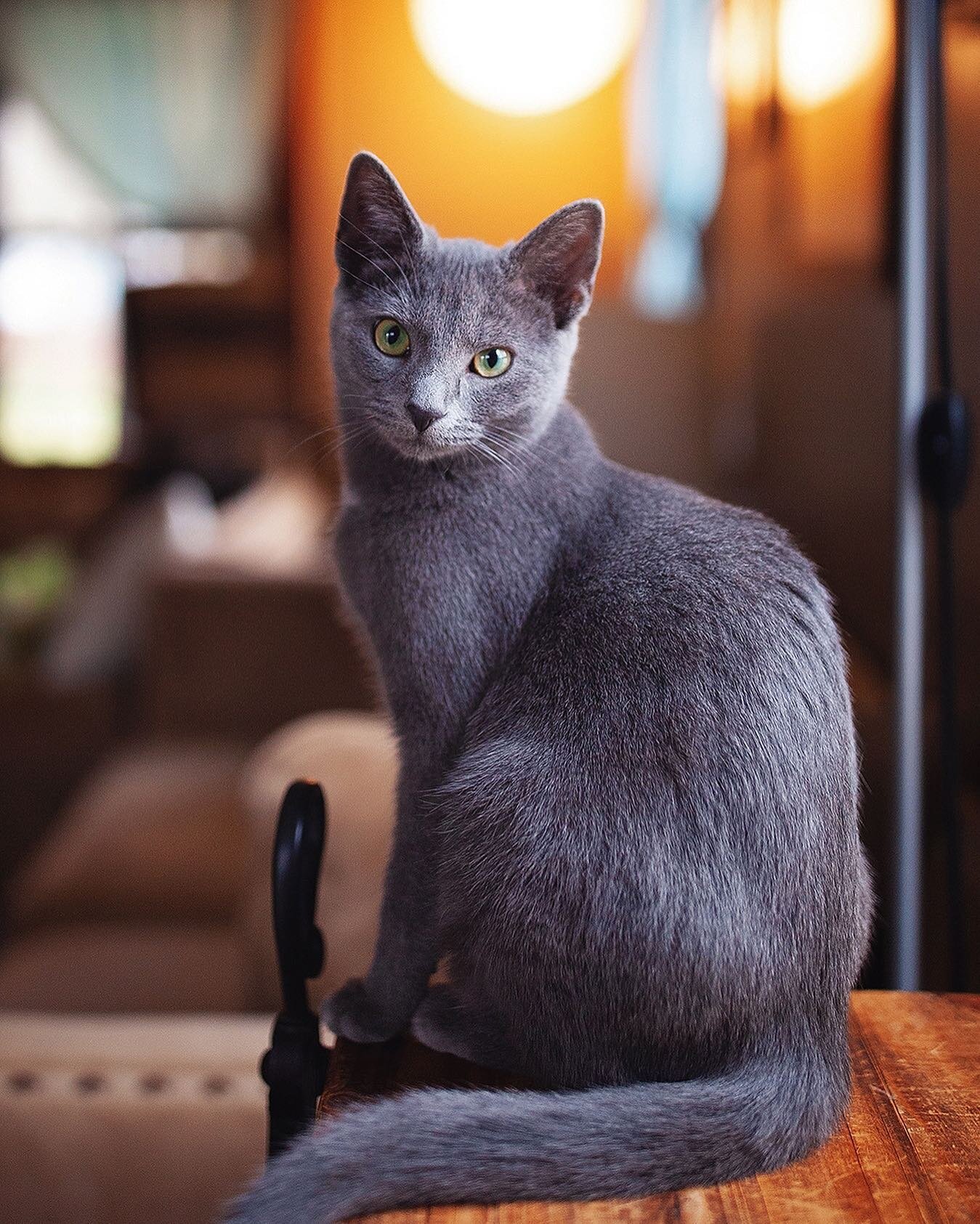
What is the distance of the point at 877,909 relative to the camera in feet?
4.04

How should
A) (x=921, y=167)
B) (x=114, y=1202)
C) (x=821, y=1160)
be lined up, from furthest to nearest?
1. (x=114, y=1202)
2. (x=921, y=167)
3. (x=821, y=1160)

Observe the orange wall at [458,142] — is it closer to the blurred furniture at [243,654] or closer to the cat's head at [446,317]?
the blurred furniture at [243,654]

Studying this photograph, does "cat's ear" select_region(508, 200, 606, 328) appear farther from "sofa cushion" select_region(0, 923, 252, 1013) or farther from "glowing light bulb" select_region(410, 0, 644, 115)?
"glowing light bulb" select_region(410, 0, 644, 115)

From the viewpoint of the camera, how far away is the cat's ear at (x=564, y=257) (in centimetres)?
69

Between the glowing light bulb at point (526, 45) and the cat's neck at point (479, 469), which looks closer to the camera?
the cat's neck at point (479, 469)

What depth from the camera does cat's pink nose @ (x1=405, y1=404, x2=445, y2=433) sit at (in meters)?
0.68

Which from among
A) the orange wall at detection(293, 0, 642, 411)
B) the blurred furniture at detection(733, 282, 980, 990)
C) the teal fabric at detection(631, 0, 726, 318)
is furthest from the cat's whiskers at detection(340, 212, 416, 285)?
the orange wall at detection(293, 0, 642, 411)

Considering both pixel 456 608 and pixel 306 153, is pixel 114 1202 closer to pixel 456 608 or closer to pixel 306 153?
pixel 456 608

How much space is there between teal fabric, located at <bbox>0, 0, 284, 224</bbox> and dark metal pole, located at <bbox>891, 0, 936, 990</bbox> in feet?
15.7

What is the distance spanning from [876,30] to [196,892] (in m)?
1.60

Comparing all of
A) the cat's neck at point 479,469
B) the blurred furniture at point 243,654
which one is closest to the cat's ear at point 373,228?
the cat's neck at point 479,469

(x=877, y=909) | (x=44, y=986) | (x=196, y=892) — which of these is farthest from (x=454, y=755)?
(x=196, y=892)

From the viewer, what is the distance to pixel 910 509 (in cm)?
92

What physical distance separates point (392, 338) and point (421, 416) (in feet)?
0.22
